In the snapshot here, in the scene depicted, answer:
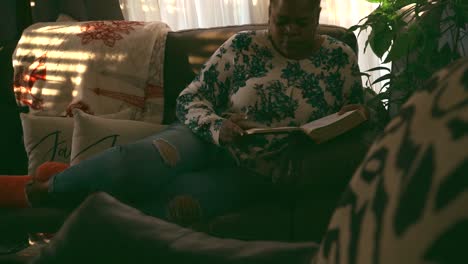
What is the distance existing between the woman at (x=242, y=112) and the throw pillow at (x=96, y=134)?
14cm

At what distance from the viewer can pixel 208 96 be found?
2.20 m

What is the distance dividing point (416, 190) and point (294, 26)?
6.07 feet

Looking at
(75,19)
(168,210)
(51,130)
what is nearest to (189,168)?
(168,210)

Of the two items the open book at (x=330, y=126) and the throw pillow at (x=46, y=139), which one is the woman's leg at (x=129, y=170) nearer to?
the open book at (x=330, y=126)

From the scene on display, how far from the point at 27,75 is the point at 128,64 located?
0.37 meters

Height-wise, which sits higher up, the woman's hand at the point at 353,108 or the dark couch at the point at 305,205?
the woman's hand at the point at 353,108

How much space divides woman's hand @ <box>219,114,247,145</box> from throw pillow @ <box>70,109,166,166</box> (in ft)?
1.18

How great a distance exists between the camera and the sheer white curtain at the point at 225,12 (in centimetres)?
363

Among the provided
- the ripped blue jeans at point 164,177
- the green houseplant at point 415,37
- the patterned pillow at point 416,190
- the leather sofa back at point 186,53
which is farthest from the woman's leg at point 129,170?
the patterned pillow at point 416,190

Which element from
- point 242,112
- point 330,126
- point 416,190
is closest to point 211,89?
point 242,112

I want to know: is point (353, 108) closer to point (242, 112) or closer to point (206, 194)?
point (242, 112)

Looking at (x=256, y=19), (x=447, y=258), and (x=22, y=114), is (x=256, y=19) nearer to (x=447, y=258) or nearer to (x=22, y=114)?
(x=22, y=114)

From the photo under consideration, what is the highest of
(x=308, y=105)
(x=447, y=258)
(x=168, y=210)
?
(x=447, y=258)

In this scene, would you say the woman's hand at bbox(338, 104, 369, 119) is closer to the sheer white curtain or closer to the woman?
the woman
